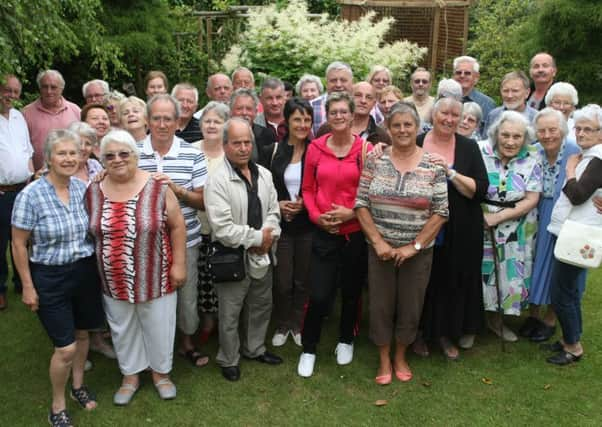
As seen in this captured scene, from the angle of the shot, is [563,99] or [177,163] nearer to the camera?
[177,163]

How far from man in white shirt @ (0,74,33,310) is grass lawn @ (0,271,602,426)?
3.72 feet

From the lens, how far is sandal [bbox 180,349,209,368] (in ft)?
14.6

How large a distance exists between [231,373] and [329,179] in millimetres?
1595

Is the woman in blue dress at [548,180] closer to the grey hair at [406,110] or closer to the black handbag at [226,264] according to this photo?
the grey hair at [406,110]

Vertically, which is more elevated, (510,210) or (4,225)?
(510,210)

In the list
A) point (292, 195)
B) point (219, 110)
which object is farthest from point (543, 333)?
point (219, 110)

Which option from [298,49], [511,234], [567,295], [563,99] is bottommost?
[567,295]

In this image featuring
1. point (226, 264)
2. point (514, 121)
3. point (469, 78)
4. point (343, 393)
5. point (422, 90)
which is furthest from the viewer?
point (422, 90)

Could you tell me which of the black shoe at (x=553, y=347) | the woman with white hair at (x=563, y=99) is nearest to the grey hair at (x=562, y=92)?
the woman with white hair at (x=563, y=99)

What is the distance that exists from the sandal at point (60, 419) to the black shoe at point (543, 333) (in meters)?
3.59

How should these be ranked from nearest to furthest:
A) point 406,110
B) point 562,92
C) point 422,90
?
1. point 406,110
2. point 562,92
3. point 422,90

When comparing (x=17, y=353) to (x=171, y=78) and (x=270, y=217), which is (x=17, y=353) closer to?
(x=270, y=217)

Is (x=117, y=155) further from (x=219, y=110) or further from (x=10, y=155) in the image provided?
(x=10, y=155)

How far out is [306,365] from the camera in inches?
171
